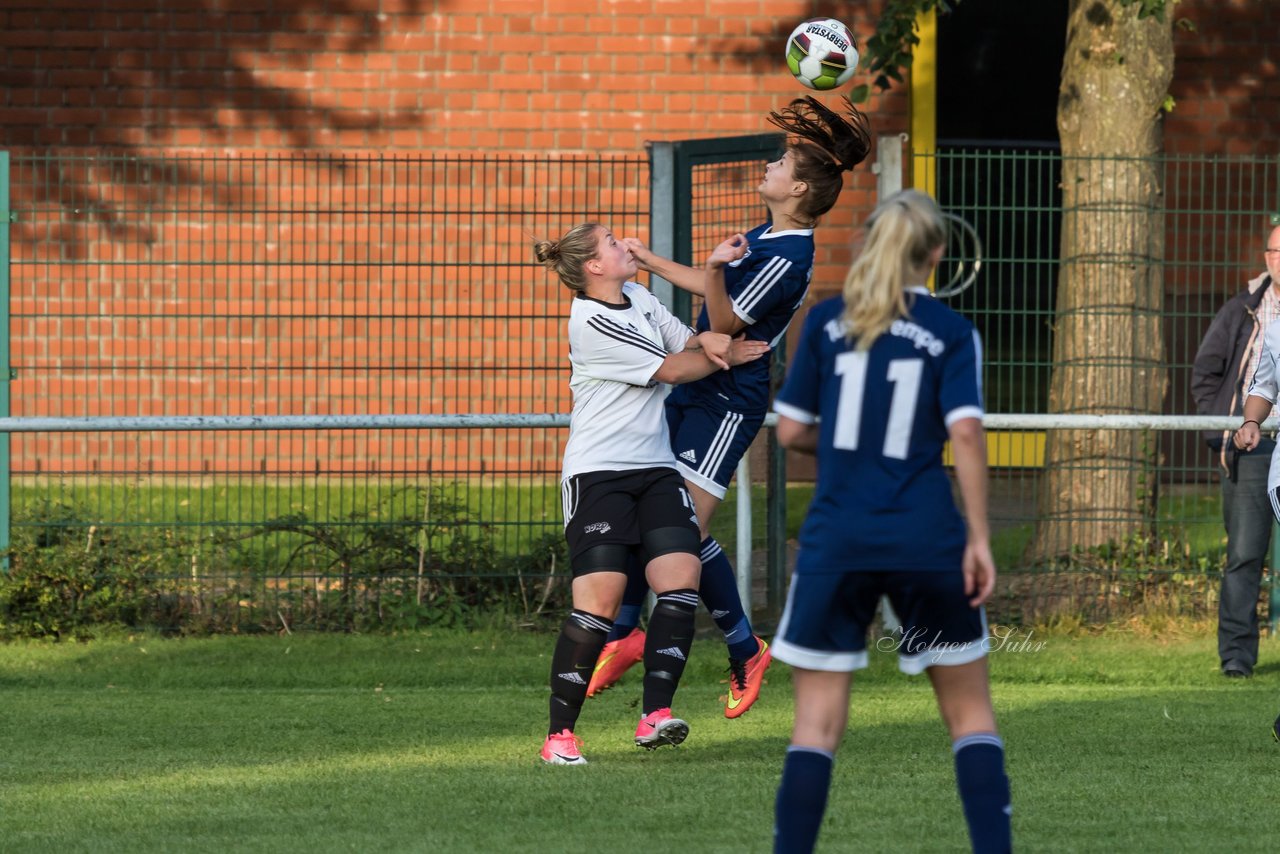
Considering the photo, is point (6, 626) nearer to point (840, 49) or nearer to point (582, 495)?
point (582, 495)

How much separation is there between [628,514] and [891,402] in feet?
7.13

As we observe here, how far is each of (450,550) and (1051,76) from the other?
8114mm

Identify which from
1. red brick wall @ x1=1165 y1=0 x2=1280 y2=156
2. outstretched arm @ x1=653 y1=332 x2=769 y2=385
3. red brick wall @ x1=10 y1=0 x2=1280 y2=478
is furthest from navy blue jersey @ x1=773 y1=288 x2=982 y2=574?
red brick wall @ x1=1165 y1=0 x2=1280 y2=156

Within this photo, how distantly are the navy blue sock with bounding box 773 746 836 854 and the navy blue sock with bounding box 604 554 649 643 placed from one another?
2.40m

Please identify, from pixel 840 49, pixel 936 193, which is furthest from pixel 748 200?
pixel 840 49

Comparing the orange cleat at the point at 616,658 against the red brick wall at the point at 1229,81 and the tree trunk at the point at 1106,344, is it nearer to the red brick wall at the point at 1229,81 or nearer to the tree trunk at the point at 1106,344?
the tree trunk at the point at 1106,344

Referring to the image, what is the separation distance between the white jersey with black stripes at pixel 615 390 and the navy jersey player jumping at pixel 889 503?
188 cm

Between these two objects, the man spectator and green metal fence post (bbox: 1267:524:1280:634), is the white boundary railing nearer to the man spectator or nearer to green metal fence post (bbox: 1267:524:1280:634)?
the man spectator

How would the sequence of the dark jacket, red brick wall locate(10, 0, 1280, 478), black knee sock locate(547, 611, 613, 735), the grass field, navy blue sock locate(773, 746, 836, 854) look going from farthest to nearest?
1. red brick wall locate(10, 0, 1280, 478)
2. the dark jacket
3. black knee sock locate(547, 611, 613, 735)
4. the grass field
5. navy blue sock locate(773, 746, 836, 854)

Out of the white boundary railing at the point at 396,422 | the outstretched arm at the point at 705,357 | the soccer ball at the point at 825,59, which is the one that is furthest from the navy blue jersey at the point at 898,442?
the white boundary railing at the point at 396,422

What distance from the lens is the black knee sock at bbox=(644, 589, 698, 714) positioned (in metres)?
6.08

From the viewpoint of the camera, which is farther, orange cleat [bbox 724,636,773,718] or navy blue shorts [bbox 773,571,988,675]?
orange cleat [bbox 724,636,773,718]

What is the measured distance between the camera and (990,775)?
412 cm

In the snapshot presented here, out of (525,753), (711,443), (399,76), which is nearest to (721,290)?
(711,443)
